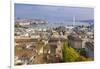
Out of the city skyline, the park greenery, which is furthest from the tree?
the city skyline

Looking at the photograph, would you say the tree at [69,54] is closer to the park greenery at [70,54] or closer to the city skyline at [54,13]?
the park greenery at [70,54]

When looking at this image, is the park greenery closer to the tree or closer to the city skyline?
the tree

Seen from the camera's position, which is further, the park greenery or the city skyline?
the park greenery

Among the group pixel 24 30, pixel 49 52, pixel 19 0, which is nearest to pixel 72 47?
pixel 49 52

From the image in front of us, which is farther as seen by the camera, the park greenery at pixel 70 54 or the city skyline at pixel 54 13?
the park greenery at pixel 70 54

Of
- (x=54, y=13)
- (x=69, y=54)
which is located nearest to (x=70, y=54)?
(x=69, y=54)

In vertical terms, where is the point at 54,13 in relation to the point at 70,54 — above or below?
above

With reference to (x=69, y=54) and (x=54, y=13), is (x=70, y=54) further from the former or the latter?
(x=54, y=13)

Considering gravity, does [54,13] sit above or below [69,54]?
above

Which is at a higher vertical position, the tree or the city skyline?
the city skyline

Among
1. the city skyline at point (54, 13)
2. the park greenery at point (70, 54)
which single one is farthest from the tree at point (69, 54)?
the city skyline at point (54, 13)

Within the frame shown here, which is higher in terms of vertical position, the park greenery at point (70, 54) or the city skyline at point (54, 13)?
the city skyline at point (54, 13)
